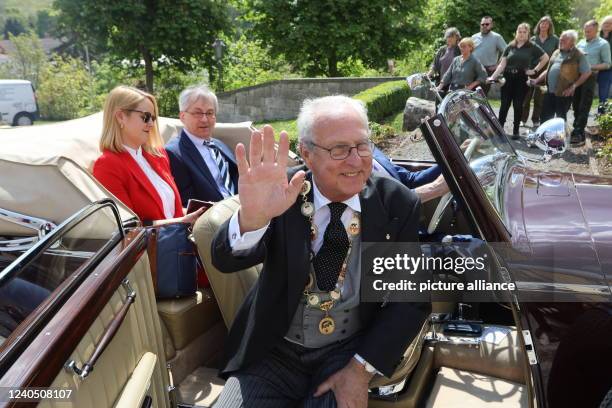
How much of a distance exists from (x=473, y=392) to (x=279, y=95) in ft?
46.4

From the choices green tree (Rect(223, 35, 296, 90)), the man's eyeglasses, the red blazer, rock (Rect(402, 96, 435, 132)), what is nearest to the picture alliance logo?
the red blazer

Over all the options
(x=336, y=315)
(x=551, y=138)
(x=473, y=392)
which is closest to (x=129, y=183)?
(x=336, y=315)

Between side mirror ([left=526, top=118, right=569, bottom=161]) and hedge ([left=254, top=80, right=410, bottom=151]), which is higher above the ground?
side mirror ([left=526, top=118, right=569, bottom=161])

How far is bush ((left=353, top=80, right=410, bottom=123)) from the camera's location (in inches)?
428

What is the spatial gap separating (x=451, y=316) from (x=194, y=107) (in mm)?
2209

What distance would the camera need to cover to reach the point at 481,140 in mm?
2701

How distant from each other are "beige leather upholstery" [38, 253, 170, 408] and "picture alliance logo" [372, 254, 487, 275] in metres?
0.91

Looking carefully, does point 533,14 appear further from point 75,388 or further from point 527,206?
point 75,388

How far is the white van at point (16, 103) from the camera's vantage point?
23312 millimetres

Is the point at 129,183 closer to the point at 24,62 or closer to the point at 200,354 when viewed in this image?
the point at 200,354

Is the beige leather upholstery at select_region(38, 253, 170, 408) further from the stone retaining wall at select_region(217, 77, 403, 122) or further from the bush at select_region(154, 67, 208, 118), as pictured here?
the bush at select_region(154, 67, 208, 118)

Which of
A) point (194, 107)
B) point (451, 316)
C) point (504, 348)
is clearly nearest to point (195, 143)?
point (194, 107)

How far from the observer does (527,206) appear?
223cm

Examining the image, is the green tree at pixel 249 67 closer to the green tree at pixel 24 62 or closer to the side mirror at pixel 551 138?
the side mirror at pixel 551 138
